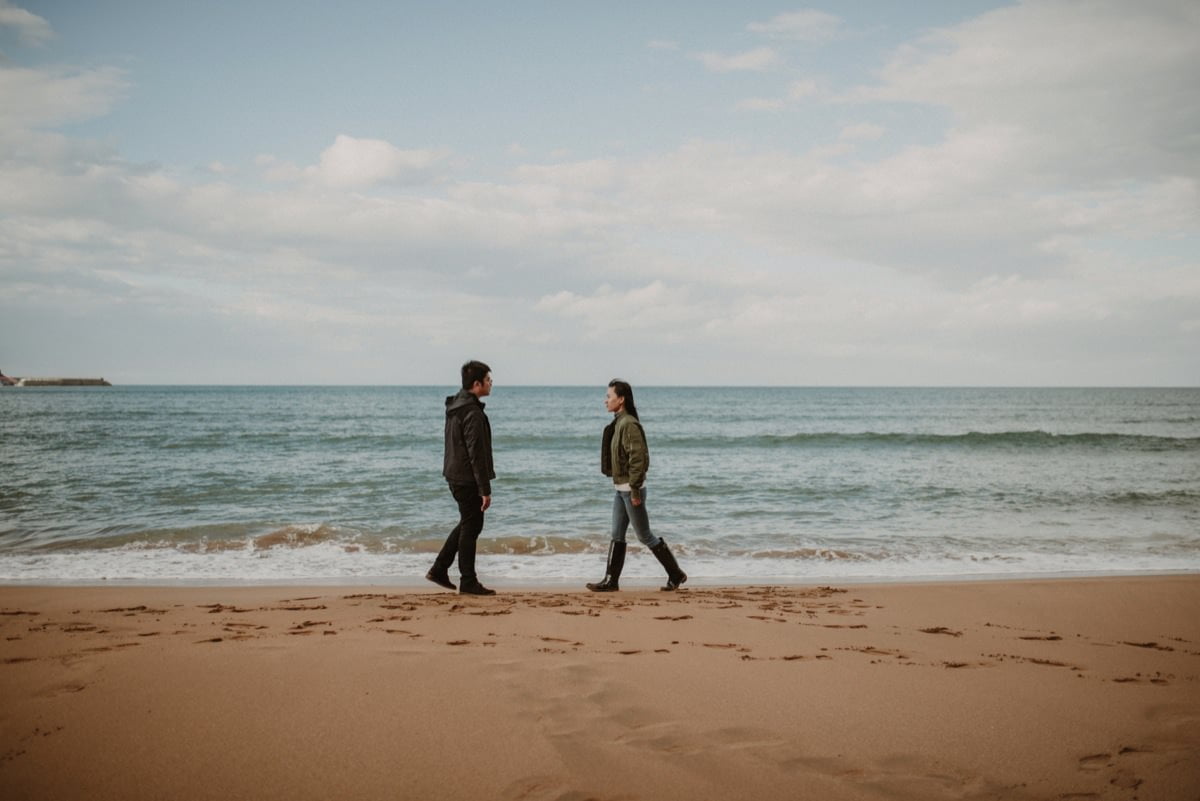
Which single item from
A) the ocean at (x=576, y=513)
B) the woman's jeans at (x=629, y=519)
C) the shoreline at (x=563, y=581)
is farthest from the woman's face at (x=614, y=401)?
the ocean at (x=576, y=513)

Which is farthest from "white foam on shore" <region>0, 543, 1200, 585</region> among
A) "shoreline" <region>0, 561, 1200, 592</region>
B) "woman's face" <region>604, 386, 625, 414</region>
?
"woman's face" <region>604, 386, 625, 414</region>

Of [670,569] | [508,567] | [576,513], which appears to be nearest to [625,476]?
[670,569]

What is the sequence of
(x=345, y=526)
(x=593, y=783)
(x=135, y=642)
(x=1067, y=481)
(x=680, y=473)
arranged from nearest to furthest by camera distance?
(x=593, y=783) → (x=135, y=642) → (x=345, y=526) → (x=1067, y=481) → (x=680, y=473)

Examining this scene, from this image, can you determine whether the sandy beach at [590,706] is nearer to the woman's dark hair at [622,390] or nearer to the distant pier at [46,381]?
the woman's dark hair at [622,390]

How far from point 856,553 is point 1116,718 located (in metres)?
6.26

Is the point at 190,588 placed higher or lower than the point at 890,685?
Answer: lower

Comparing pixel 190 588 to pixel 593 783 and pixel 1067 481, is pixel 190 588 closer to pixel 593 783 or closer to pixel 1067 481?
pixel 593 783

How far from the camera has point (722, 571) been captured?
8602 millimetres

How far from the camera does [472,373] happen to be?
654 centimetres

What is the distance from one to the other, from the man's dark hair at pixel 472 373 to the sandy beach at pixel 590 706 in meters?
2.17

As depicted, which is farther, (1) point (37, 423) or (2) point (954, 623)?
(1) point (37, 423)

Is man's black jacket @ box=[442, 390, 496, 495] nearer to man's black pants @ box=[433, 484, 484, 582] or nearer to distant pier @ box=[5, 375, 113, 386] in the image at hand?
man's black pants @ box=[433, 484, 484, 582]

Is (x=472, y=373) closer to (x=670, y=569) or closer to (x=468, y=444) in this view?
(x=468, y=444)

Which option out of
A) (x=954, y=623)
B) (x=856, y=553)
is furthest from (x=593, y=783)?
(x=856, y=553)
